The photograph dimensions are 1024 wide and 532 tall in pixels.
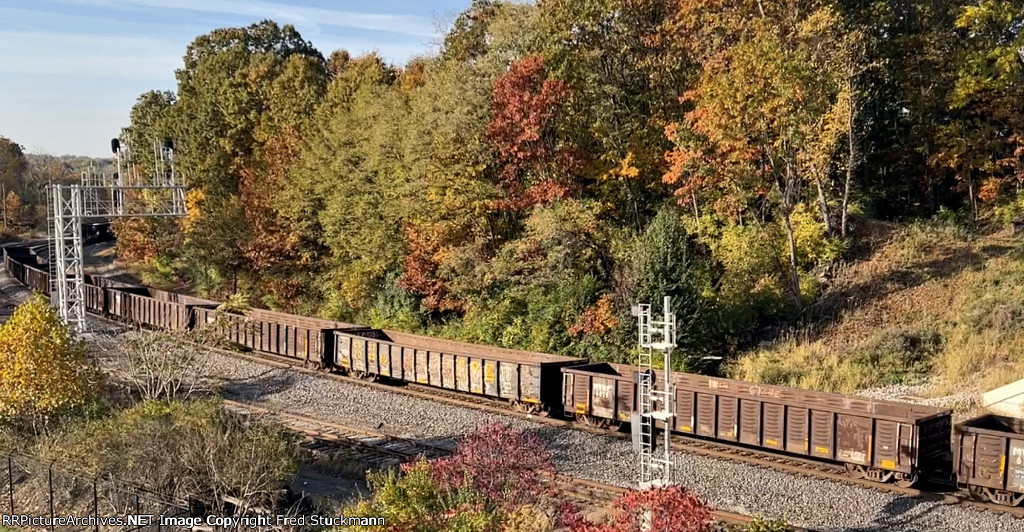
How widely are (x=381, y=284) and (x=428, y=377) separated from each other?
12.8m

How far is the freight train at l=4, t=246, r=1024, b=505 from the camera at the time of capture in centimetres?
1711

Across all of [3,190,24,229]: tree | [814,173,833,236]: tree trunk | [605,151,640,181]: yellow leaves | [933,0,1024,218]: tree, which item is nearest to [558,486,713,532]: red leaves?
[605,151,640,181]: yellow leaves

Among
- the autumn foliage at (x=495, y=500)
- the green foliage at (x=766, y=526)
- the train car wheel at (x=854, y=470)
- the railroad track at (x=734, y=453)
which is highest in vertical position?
the autumn foliage at (x=495, y=500)

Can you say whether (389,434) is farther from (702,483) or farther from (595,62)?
(595,62)

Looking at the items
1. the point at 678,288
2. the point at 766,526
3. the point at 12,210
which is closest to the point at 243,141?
the point at 678,288

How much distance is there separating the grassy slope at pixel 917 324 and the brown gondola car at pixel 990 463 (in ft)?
22.0

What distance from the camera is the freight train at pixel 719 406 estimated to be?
56.1ft

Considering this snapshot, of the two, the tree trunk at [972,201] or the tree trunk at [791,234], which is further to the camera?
the tree trunk at [972,201]

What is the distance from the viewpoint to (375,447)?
71.2 ft

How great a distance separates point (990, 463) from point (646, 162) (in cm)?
1967

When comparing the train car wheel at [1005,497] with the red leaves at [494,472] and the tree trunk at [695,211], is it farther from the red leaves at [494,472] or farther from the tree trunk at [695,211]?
the tree trunk at [695,211]

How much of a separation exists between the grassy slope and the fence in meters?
18.5

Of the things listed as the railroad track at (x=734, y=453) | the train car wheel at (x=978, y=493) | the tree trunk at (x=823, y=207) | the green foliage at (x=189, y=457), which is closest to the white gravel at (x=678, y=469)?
the railroad track at (x=734, y=453)

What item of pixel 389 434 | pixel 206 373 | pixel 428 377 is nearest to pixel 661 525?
pixel 389 434
